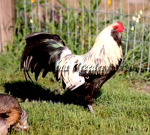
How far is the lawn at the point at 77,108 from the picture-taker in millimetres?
4656

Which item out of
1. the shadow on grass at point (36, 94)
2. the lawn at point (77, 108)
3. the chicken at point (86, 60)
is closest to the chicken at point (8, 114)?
the lawn at point (77, 108)

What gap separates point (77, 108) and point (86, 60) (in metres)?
0.72

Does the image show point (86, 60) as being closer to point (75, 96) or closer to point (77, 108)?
point (77, 108)

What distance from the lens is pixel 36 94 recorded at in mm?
6234

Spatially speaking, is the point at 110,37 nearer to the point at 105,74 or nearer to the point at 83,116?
the point at 105,74

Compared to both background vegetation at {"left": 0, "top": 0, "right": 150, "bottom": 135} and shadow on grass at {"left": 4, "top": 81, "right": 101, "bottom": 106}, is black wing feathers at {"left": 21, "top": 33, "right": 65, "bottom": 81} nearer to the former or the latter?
background vegetation at {"left": 0, "top": 0, "right": 150, "bottom": 135}

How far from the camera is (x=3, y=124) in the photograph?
407cm

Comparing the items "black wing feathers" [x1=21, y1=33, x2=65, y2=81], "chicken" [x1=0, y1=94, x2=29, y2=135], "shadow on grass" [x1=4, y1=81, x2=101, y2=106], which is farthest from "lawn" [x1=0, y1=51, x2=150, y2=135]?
"black wing feathers" [x1=21, y1=33, x2=65, y2=81]

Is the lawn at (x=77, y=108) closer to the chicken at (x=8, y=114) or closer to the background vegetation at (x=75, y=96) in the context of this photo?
the background vegetation at (x=75, y=96)

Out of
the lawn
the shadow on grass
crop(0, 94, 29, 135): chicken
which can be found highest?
crop(0, 94, 29, 135): chicken

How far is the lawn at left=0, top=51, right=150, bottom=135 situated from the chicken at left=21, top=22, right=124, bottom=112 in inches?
13.3

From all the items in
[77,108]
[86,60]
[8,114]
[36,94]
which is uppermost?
[86,60]

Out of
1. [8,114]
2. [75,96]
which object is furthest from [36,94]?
[8,114]

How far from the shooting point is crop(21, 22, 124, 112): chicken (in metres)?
5.09
